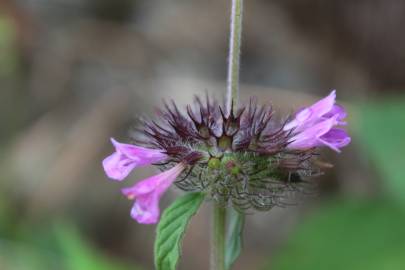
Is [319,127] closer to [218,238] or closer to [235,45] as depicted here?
[235,45]

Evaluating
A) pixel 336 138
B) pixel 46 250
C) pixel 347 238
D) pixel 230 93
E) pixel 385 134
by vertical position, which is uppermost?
pixel 385 134

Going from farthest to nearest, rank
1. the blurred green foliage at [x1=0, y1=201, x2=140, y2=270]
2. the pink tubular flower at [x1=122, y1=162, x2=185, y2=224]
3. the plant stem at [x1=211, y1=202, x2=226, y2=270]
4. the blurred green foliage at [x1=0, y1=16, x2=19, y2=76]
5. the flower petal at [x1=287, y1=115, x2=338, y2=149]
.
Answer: the blurred green foliage at [x1=0, y1=16, x2=19, y2=76], the blurred green foliage at [x1=0, y1=201, x2=140, y2=270], the plant stem at [x1=211, y1=202, x2=226, y2=270], the flower petal at [x1=287, y1=115, x2=338, y2=149], the pink tubular flower at [x1=122, y1=162, x2=185, y2=224]

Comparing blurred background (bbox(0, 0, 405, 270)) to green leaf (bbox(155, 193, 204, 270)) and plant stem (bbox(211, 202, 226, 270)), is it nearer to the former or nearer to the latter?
plant stem (bbox(211, 202, 226, 270))

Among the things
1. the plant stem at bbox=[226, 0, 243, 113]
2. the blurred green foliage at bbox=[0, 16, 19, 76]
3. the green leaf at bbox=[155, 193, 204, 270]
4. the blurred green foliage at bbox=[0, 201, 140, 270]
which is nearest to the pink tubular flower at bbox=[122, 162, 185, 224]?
the green leaf at bbox=[155, 193, 204, 270]

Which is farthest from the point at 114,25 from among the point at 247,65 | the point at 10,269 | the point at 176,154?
the point at 176,154

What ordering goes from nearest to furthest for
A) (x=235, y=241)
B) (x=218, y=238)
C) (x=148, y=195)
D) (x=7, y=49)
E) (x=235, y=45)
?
(x=148, y=195)
(x=235, y=45)
(x=218, y=238)
(x=235, y=241)
(x=7, y=49)

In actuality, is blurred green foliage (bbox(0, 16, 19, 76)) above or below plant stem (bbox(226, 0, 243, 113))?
above

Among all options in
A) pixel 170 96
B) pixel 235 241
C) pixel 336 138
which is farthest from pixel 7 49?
pixel 336 138

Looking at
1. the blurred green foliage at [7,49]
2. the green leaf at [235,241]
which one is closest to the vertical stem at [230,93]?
the green leaf at [235,241]
